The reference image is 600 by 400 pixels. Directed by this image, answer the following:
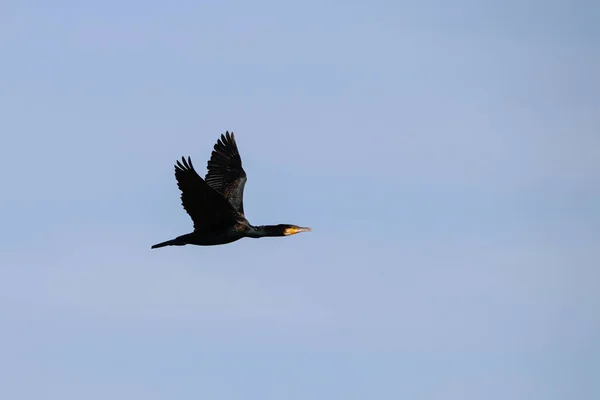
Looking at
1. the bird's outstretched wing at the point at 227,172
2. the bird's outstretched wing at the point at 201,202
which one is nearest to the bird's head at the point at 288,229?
the bird's outstretched wing at the point at 201,202

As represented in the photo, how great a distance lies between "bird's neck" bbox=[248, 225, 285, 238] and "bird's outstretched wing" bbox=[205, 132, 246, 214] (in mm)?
3092

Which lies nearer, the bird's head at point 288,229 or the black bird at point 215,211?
the black bird at point 215,211

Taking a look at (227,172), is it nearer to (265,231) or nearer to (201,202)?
(265,231)

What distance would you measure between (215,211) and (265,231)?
2.22 metres

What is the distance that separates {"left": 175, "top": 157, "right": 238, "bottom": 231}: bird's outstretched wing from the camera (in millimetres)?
37625

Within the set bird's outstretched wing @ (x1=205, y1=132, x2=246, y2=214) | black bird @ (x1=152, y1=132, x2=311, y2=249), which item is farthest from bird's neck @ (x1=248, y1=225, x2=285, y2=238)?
bird's outstretched wing @ (x1=205, y1=132, x2=246, y2=214)

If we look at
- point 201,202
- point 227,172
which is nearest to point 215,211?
point 201,202

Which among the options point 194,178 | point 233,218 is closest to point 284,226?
point 233,218

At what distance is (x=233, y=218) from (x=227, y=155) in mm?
6295

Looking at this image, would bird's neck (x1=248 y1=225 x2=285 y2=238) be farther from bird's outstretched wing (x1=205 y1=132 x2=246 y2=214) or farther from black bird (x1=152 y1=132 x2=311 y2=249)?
bird's outstretched wing (x1=205 y1=132 x2=246 y2=214)

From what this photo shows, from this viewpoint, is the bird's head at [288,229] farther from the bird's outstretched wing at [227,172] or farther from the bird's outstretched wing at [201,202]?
the bird's outstretched wing at [227,172]

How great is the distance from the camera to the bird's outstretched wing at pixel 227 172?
148 ft

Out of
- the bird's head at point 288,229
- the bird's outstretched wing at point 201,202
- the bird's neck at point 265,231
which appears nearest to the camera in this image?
the bird's outstretched wing at point 201,202

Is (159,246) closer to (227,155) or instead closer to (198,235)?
(198,235)
